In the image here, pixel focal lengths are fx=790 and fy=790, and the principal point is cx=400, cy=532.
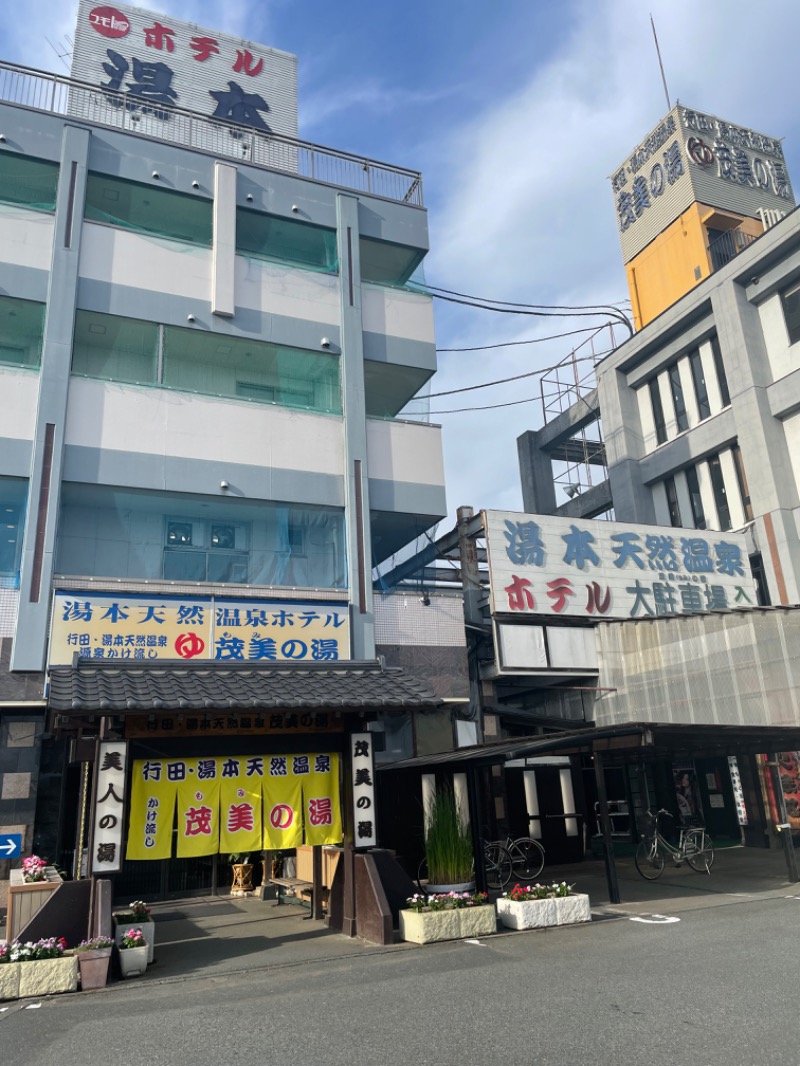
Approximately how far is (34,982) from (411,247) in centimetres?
2118

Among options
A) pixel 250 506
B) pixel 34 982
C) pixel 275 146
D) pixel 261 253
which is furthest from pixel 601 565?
pixel 34 982

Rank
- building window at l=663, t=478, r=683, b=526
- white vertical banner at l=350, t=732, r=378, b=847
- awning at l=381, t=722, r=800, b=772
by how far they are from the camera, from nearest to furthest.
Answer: white vertical banner at l=350, t=732, r=378, b=847
awning at l=381, t=722, r=800, b=772
building window at l=663, t=478, r=683, b=526

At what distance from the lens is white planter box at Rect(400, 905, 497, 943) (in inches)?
480

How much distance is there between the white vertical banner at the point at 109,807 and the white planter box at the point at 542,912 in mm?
6273

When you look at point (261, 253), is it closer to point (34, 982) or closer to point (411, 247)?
point (411, 247)

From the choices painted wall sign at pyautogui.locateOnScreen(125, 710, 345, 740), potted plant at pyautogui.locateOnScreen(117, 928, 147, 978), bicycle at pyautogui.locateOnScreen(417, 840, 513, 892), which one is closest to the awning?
painted wall sign at pyautogui.locateOnScreen(125, 710, 345, 740)

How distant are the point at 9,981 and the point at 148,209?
1994 cm

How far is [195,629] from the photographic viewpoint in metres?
18.4

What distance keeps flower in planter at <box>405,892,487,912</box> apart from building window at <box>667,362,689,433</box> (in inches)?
953

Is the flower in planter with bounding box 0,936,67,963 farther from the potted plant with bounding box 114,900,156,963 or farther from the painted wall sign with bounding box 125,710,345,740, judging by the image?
the painted wall sign with bounding box 125,710,345,740

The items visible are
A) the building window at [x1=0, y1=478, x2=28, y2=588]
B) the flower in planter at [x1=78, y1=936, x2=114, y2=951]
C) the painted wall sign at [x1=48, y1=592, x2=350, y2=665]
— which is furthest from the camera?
the building window at [x1=0, y1=478, x2=28, y2=588]

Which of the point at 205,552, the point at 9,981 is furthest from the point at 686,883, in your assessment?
the point at 9,981

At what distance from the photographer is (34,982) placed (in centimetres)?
1017

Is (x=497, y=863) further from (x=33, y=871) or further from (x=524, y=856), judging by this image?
(x=33, y=871)
